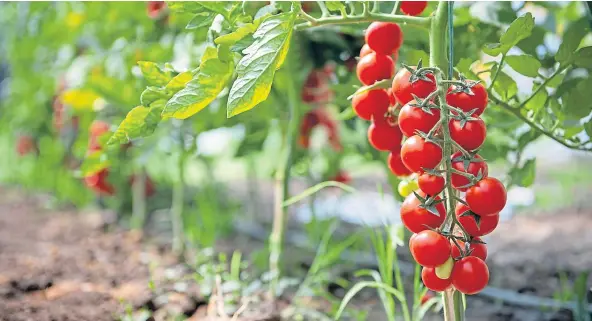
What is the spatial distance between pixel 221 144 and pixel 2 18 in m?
1.50

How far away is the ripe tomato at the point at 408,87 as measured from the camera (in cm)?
72

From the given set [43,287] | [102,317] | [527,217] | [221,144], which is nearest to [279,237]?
[102,317]

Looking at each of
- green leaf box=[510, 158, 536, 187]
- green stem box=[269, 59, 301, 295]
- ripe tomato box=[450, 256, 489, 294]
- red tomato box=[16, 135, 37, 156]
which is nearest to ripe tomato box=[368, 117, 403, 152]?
ripe tomato box=[450, 256, 489, 294]

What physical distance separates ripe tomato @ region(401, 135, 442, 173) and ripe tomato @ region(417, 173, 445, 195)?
19 millimetres

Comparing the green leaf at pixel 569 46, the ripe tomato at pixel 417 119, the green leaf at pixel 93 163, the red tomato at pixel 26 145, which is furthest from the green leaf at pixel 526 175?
the red tomato at pixel 26 145

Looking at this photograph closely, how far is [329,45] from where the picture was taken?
59.5 inches

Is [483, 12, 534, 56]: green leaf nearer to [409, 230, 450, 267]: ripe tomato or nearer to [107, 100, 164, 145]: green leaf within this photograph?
[409, 230, 450, 267]: ripe tomato

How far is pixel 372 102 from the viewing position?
33.6 inches

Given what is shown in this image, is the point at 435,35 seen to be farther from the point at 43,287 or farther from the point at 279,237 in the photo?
the point at 43,287

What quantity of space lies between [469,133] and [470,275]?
6.1 inches

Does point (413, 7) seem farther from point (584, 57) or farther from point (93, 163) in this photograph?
point (93, 163)

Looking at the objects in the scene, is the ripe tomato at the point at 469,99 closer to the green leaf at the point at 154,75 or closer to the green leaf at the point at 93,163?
the green leaf at the point at 154,75

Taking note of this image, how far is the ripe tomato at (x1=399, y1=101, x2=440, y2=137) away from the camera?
0.69 meters

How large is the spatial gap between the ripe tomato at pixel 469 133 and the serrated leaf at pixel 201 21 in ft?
1.23
